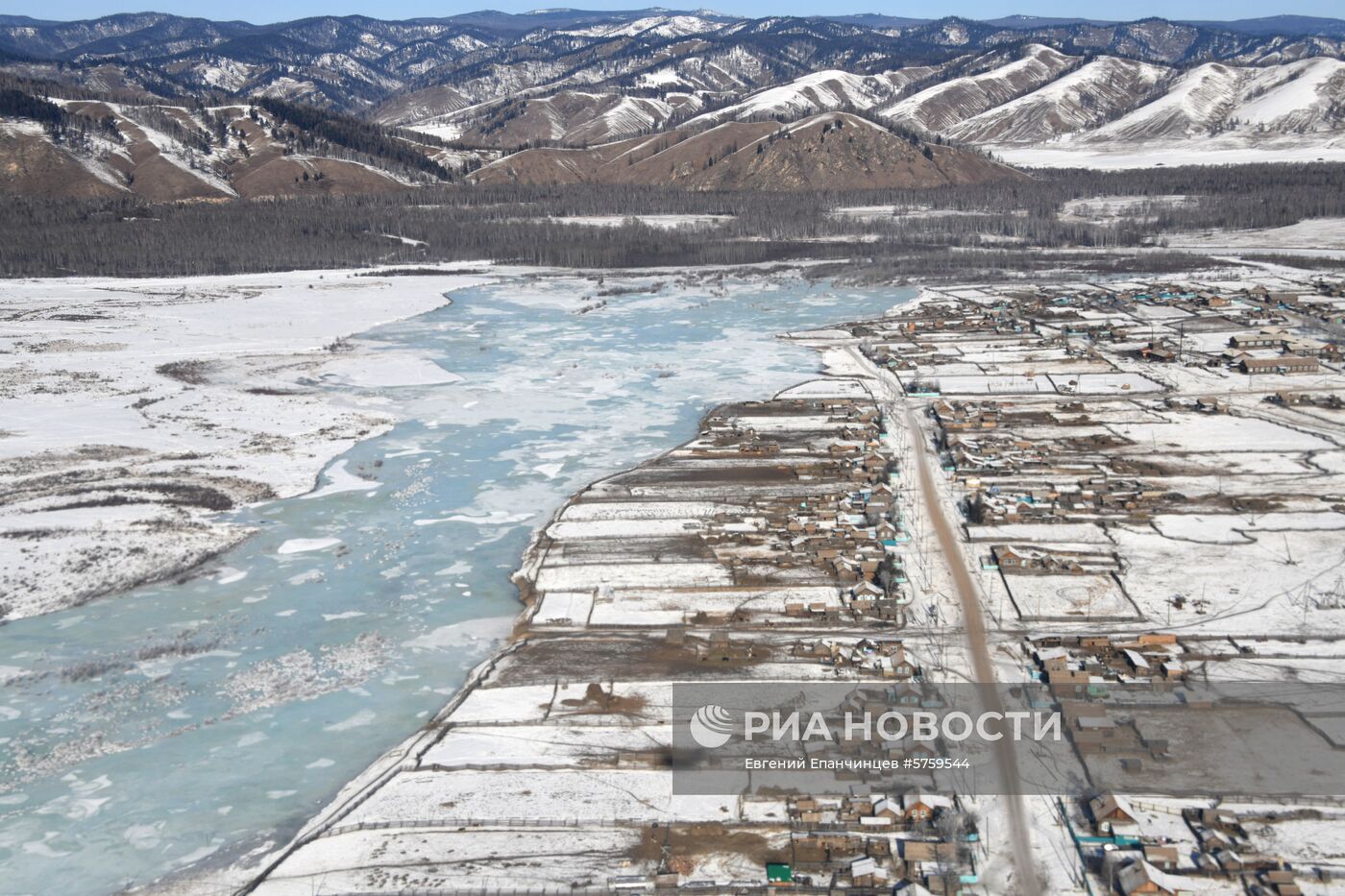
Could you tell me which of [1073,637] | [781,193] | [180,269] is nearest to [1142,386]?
[1073,637]

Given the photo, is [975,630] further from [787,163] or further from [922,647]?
[787,163]

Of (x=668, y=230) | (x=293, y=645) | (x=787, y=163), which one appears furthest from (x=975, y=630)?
(x=787, y=163)

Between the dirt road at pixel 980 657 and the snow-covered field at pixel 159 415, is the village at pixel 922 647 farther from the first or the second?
the snow-covered field at pixel 159 415

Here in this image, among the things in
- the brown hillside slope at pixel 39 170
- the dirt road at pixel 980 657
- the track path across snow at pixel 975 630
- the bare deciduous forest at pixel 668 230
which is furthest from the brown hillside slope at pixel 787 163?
the dirt road at pixel 980 657

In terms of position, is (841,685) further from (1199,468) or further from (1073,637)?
(1199,468)

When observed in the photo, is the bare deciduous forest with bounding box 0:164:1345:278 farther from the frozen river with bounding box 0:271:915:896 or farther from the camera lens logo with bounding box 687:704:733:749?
the camera lens logo with bounding box 687:704:733:749
